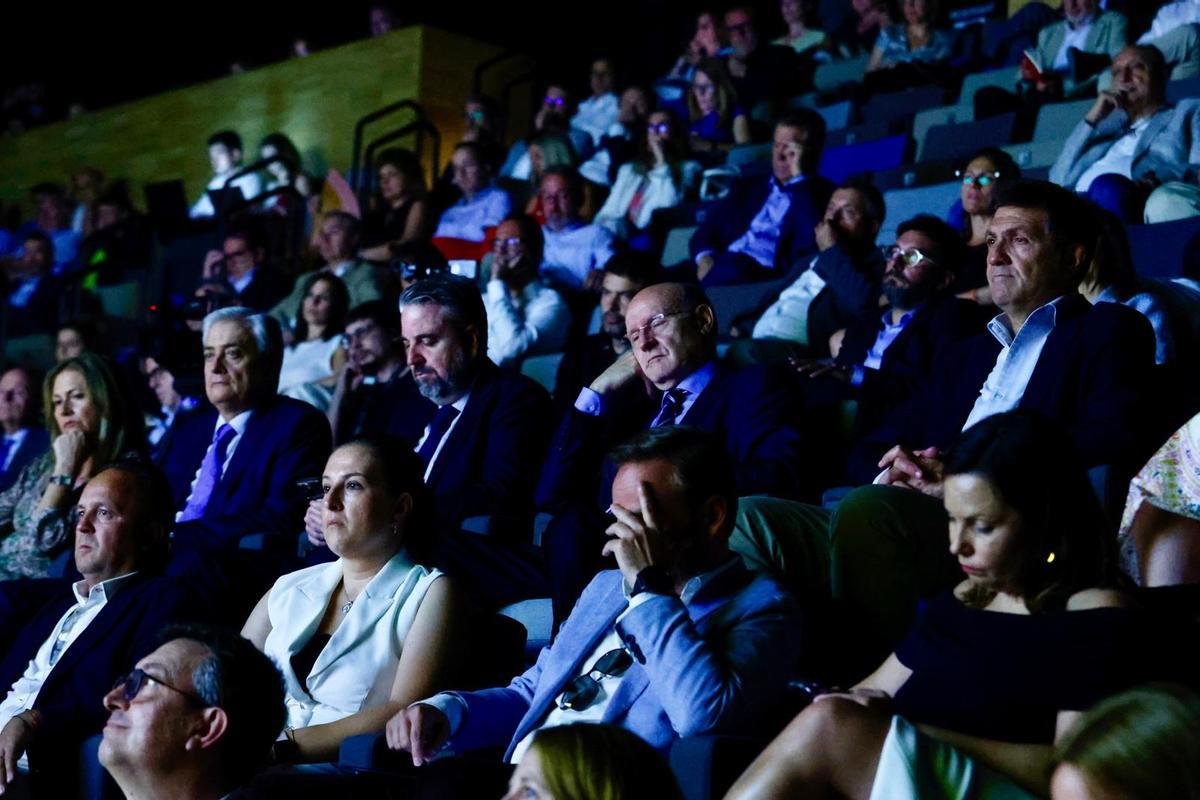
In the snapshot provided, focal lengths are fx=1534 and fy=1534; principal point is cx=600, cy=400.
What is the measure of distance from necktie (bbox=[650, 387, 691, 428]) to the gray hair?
1.36 meters

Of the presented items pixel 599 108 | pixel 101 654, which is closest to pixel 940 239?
pixel 101 654

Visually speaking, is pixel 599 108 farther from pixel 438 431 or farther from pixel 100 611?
pixel 100 611

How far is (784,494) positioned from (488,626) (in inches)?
27.0

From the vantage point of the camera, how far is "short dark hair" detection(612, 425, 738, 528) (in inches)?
94.2

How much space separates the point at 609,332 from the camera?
4.59 m

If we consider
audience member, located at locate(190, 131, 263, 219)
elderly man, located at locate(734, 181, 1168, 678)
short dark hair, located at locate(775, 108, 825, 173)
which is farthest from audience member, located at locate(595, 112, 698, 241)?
elderly man, located at locate(734, 181, 1168, 678)

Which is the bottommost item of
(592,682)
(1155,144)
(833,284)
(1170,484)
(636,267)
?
(592,682)

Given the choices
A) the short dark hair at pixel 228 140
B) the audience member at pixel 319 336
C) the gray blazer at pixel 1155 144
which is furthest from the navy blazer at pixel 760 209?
the short dark hair at pixel 228 140

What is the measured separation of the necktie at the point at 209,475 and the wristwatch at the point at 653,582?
85.0 inches

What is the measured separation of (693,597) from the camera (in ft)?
7.79

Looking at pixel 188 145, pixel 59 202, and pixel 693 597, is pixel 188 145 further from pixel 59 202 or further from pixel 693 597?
pixel 693 597

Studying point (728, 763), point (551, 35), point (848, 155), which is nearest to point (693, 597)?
point (728, 763)

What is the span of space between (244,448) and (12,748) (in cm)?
139

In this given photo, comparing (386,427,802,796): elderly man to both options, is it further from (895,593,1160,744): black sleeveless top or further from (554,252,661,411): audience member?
(554,252,661,411): audience member
